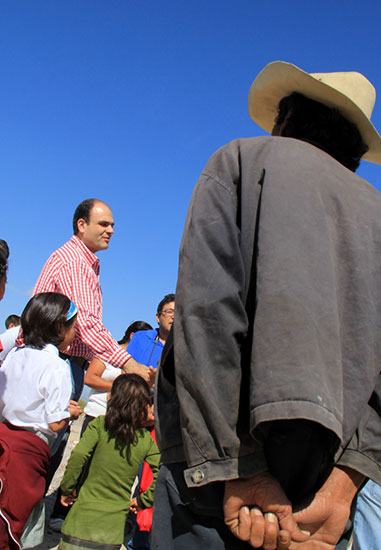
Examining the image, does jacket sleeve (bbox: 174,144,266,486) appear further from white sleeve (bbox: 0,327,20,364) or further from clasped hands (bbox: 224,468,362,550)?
white sleeve (bbox: 0,327,20,364)

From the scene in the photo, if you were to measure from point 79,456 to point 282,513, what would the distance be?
3365mm

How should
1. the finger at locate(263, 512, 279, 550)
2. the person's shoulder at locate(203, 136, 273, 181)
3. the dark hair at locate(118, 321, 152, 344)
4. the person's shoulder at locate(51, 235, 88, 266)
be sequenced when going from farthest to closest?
Answer: the dark hair at locate(118, 321, 152, 344) < the person's shoulder at locate(51, 235, 88, 266) < the person's shoulder at locate(203, 136, 273, 181) < the finger at locate(263, 512, 279, 550)

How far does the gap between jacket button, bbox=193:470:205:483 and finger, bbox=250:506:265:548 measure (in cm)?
14

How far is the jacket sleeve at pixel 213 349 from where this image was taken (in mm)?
1222

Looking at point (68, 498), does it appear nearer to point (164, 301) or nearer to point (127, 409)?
point (127, 409)

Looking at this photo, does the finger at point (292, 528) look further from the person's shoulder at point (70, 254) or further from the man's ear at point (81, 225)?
the man's ear at point (81, 225)

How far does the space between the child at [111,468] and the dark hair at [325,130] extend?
3096 mm

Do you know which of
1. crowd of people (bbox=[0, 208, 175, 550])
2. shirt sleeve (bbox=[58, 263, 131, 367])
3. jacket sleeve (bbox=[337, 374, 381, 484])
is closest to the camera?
jacket sleeve (bbox=[337, 374, 381, 484])

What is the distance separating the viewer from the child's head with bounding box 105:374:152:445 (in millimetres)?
4246

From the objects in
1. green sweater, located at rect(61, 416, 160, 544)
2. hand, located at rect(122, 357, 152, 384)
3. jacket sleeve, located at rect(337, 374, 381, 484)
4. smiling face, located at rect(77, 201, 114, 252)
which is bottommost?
green sweater, located at rect(61, 416, 160, 544)

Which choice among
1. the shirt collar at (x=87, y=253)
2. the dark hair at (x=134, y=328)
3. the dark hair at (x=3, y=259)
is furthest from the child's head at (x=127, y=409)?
the dark hair at (x=134, y=328)

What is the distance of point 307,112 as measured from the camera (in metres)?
1.75

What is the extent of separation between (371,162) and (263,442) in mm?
1310

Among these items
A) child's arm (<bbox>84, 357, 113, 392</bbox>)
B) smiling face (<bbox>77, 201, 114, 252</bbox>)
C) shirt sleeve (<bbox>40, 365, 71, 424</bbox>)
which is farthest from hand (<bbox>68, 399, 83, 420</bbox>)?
smiling face (<bbox>77, 201, 114, 252</bbox>)
